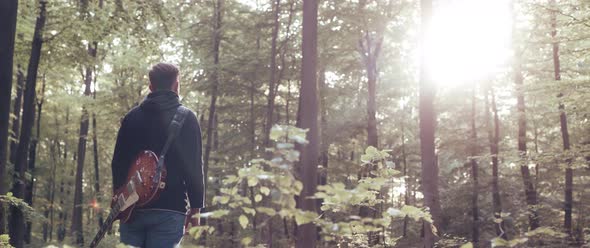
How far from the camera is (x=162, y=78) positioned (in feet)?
11.3

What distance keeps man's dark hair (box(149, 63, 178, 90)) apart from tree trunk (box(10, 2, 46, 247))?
5.87m

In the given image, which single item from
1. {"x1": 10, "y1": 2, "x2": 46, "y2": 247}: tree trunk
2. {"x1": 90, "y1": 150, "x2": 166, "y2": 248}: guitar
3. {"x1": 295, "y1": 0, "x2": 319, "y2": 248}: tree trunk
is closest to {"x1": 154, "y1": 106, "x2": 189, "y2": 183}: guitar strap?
{"x1": 90, "y1": 150, "x2": 166, "y2": 248}: guitar

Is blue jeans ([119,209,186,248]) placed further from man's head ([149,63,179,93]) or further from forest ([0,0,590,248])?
forest ([0,0,590,248])

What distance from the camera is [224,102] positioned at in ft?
79.4

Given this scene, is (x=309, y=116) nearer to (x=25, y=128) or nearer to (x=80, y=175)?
(x=25, y=128)

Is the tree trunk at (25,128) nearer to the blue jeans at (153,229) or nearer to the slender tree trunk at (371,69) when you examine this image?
the blue jeans at (153,229)

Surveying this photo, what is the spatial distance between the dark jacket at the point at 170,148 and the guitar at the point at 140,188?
0.31 feet

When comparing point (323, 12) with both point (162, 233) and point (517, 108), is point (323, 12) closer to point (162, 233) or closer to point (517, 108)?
point (517, 108)

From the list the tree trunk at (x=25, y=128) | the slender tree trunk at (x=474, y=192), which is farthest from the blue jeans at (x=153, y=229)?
the slender tree trunk at (x=474, y=192)

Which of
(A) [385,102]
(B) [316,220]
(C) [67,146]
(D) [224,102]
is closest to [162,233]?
(B) [316,220]

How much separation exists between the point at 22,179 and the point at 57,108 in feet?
68.7

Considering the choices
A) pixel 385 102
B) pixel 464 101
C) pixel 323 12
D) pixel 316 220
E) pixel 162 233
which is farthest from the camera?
pixel 385 102

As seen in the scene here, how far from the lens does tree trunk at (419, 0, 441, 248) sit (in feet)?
30.8

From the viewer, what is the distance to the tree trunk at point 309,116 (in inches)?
452
